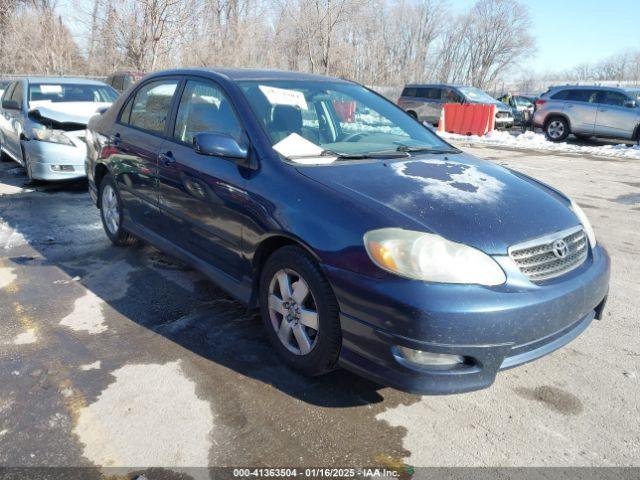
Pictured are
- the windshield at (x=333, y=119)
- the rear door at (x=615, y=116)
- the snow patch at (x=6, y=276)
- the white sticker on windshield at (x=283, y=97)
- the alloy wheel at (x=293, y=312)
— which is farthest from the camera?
the rear door at (x=615, y=116)

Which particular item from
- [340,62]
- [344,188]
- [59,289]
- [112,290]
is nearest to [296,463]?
[344,188]

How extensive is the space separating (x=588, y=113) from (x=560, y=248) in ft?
50.3

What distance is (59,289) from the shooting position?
4.07 m

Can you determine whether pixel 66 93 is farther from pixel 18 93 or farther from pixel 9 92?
pixel 9 92

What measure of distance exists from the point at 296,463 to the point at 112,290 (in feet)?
7.95

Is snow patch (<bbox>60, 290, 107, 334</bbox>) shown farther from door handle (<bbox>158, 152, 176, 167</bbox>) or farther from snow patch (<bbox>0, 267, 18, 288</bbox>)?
door handle (<bbox>158, 152, 176, 167</bbox>)

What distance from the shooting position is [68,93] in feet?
27.6

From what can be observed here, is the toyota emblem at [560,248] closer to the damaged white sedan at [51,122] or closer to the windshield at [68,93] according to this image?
the damaged white sedan at [51,122]

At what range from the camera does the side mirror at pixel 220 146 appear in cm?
302

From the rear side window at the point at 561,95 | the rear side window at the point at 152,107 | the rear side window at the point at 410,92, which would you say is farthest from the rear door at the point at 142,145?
the rear side window at the point at 410,92

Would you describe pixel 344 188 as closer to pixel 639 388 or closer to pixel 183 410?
pixel 183 410

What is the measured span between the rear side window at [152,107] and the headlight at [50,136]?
3.08 m

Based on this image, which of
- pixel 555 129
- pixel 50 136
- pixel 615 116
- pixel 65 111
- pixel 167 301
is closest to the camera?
pixel 167 301

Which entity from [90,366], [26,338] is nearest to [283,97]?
[90,366]
